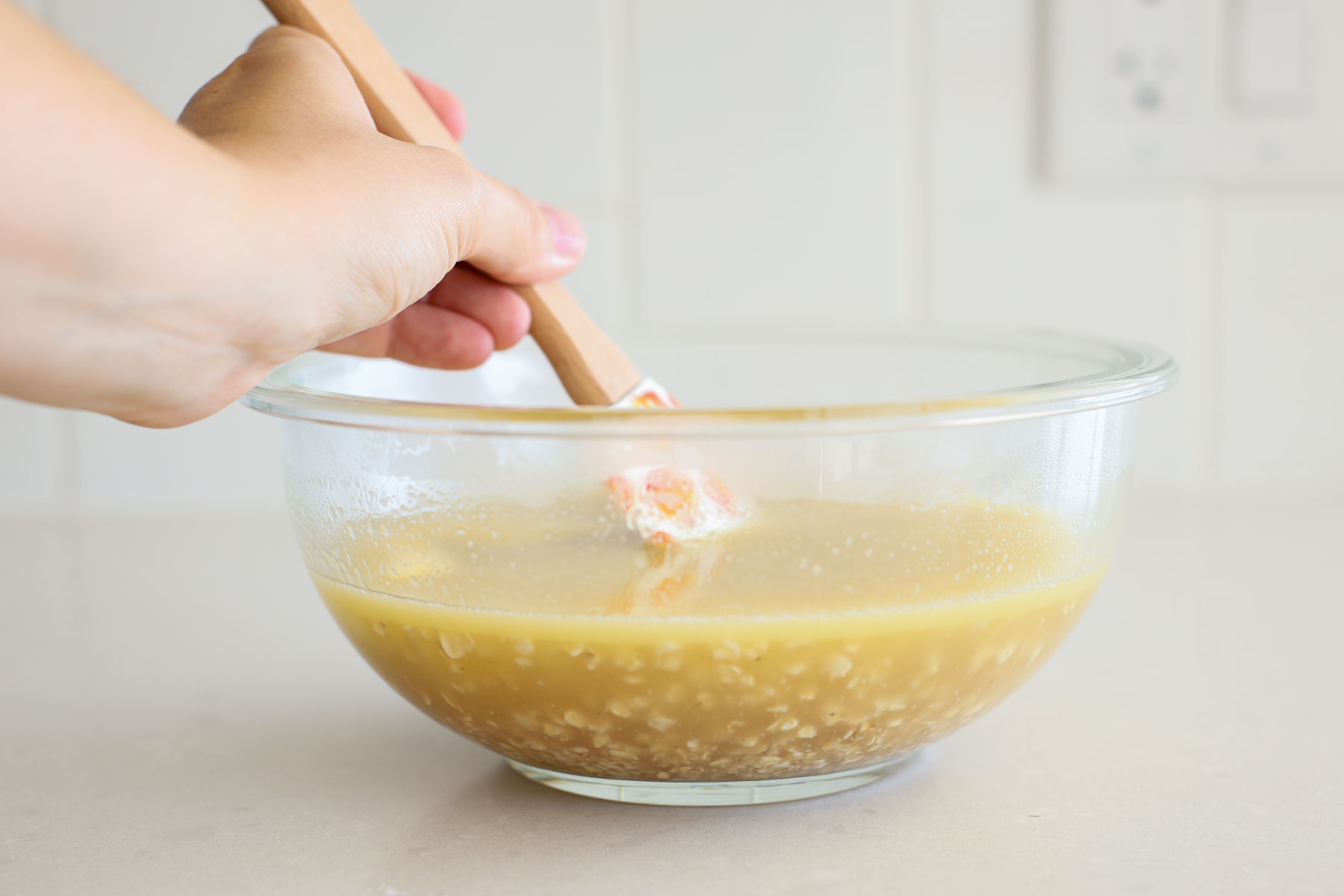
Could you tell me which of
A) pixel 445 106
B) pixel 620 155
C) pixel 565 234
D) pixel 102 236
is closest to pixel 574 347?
pixel 565 234

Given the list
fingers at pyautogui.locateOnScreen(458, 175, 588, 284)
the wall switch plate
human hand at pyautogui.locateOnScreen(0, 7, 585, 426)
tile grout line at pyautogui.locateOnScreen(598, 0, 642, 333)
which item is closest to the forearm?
human hand at pyautogui.locateOnScreen(0, 7, 585, 426)

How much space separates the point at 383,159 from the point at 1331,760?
1.74 ft

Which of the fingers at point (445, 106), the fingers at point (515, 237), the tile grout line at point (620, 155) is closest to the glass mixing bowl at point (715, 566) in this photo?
the fingers at point (515, 237)

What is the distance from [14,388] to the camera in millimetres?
405

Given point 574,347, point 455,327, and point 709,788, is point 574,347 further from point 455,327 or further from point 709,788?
Result: point 709,788

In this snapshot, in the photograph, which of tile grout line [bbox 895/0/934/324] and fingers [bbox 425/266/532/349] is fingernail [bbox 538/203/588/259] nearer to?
fingers [bbox 425/266/532/349]

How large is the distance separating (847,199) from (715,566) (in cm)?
81

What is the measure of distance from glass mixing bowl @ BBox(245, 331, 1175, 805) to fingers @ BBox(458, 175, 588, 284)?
102 millimetres

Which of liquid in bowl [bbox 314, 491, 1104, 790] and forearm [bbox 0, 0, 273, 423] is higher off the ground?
forearm [bbox 0, 0, 273, 423]

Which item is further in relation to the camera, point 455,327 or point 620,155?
point 620,155

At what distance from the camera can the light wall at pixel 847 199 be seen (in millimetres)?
1216

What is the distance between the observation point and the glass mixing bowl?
0.47m

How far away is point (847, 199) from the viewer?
48.9 inches

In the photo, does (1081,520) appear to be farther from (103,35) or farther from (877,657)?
(103,35)
